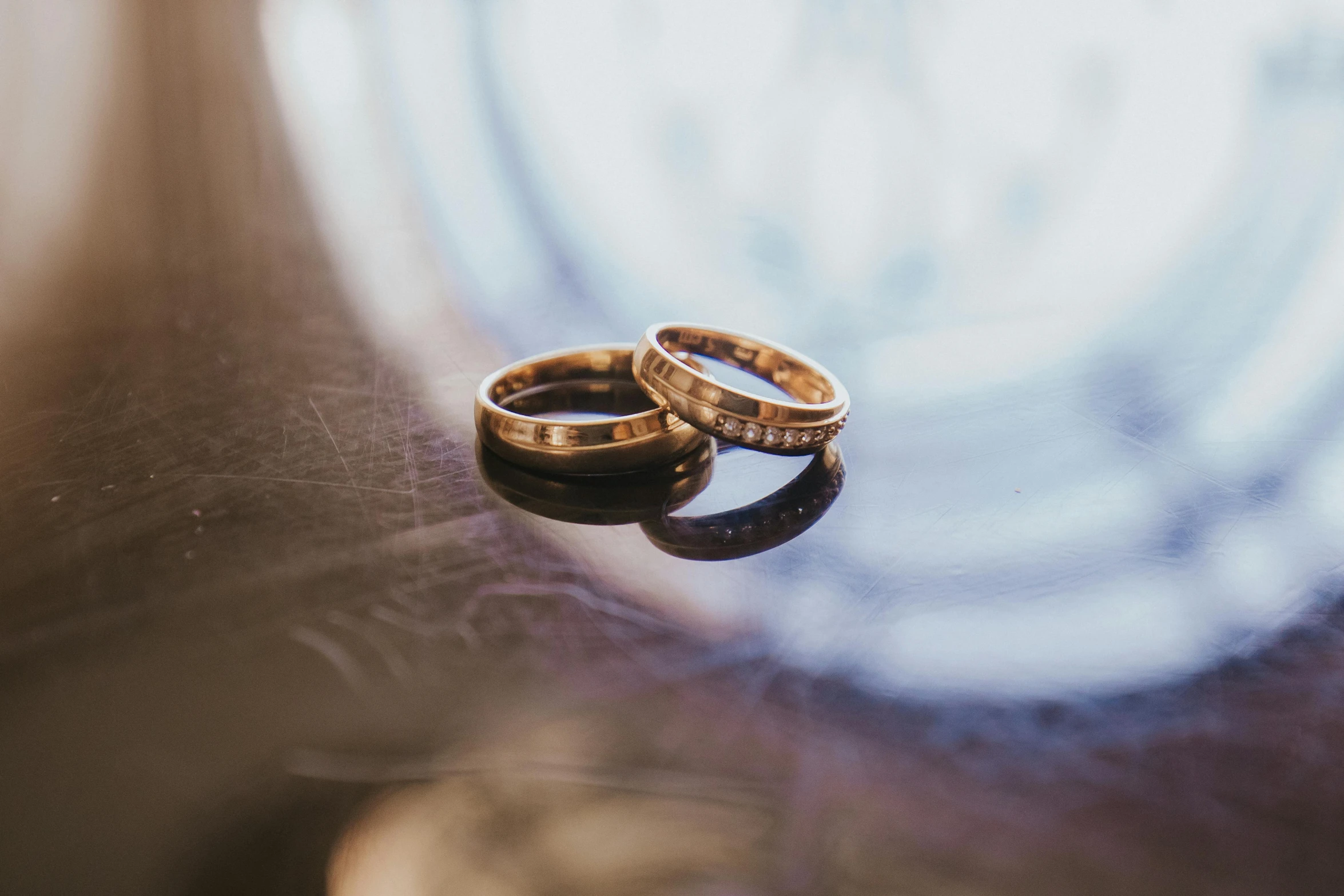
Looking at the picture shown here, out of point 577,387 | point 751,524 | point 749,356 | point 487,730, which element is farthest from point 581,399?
point 487,730

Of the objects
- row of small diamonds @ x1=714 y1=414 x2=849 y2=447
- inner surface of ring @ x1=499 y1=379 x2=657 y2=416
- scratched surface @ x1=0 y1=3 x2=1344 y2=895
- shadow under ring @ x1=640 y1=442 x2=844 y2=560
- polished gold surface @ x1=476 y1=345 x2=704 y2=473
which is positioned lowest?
scratched surface @ x1=0 y1=3 x2=1344 y2=895

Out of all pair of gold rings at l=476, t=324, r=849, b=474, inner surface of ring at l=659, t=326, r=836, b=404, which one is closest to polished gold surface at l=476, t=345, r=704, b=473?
pair of gold rings at l=476, t=324, r=849, b=474

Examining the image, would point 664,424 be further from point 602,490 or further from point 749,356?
point 749,356

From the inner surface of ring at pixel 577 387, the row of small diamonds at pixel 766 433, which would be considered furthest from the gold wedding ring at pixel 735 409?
the inner surface of ring at pixel 577 387

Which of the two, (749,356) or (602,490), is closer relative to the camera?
(602,490)

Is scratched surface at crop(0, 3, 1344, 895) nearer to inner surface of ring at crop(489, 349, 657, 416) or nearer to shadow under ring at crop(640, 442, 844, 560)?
shadow under ring at crop(640, 442, 844, 560)

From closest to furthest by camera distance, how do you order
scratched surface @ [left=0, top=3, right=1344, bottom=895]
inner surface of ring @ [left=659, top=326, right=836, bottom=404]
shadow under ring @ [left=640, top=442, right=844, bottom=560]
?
scratched surface @ [left=0, top=3, right=1344, bottom=895] → shadow under ring @ [left=640, top=442, right=844, bottom=560] → inner surface of ring @ [left=659, top=326, right=836, bottom=404]
